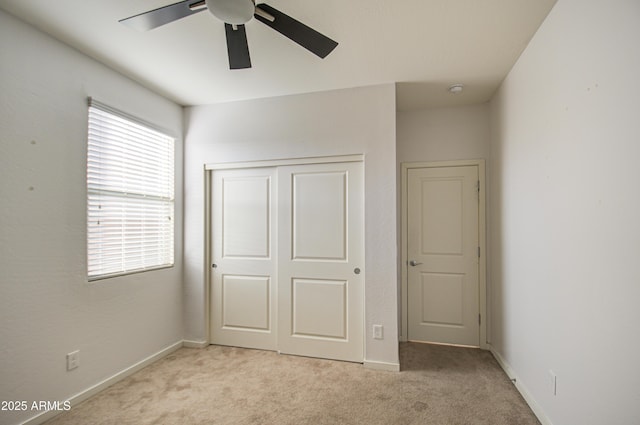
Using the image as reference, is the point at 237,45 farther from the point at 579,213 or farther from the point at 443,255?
the point at 443,255

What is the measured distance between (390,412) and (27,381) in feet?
7.86

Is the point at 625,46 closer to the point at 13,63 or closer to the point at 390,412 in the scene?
the point at 390,412

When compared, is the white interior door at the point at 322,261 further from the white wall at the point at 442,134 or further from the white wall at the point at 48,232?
the white wall at the point at 48,232

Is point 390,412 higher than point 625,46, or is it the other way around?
point 625,46

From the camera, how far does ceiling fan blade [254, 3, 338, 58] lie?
4.88 ft

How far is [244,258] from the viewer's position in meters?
3.22

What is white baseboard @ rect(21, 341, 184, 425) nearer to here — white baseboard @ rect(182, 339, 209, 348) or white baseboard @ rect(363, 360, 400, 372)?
white baseboard @ rect(182, 339, 209, 348)

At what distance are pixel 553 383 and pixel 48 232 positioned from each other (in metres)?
3.43

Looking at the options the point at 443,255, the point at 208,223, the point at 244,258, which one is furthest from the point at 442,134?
the point at 208,223

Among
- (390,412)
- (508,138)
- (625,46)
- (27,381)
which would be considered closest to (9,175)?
(27,381)

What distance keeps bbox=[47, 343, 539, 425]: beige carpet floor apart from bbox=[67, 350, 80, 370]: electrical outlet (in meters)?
0.30

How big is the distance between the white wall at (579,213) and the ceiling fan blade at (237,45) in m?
1.73

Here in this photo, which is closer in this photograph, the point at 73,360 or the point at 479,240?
the point at 73,360

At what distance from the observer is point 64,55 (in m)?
2.17
